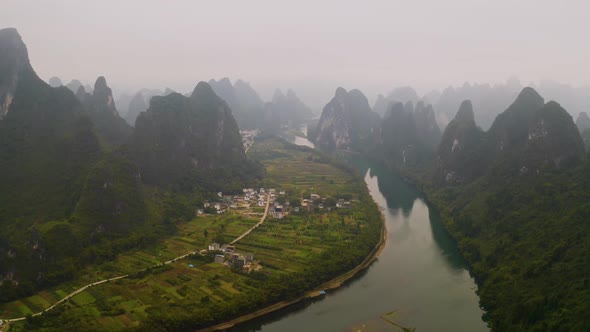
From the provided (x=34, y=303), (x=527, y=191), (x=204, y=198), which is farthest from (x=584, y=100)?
(x=34, y=303)

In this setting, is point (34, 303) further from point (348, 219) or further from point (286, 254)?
point (348, 219)

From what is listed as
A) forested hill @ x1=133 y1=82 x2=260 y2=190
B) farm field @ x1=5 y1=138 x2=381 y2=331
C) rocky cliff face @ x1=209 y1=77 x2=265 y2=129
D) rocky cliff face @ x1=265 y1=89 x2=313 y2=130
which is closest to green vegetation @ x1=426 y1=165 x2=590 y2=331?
farm field @ x1=5 y1=138 x2=381 y2=331

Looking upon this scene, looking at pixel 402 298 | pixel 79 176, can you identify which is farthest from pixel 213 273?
pixel 79 176

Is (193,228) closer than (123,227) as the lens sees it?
No

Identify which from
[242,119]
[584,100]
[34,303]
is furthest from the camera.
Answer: [584,100]

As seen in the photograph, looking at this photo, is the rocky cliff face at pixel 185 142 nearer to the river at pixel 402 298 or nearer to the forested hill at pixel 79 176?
the forested hill at pixel 79 176

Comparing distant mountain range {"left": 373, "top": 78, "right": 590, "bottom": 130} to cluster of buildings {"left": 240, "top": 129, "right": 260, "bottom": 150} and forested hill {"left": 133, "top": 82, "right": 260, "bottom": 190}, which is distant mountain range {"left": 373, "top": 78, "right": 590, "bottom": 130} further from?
forested hill {"left": 133, "top": 82, "right": 260, "bottom": 190}

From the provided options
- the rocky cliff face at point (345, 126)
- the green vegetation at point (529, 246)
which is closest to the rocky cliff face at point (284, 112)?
the rocky cliff face at point (345, 126)
